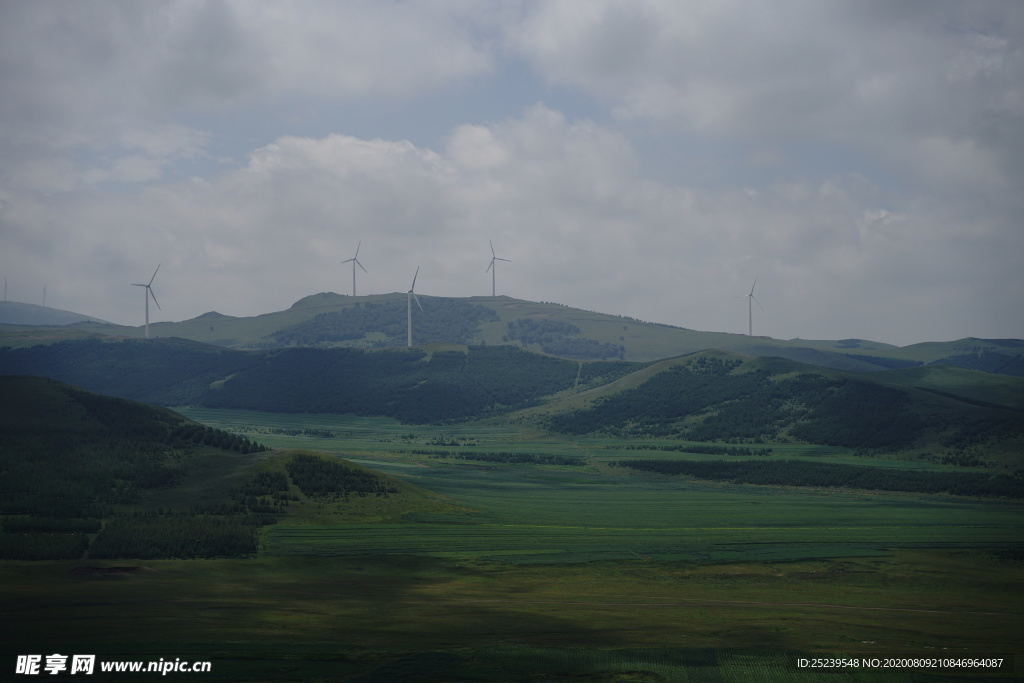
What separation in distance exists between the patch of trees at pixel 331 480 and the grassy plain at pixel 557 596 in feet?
12.9

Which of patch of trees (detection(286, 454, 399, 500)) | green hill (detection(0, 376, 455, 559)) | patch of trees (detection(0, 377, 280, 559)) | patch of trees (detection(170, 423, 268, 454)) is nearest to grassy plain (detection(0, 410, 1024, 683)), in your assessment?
green hill (detection(0, 376, 455, 559))

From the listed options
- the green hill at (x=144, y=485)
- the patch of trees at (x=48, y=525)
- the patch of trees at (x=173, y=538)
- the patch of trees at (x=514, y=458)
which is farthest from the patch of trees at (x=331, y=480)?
the patch of trees at (x=514, y=458)

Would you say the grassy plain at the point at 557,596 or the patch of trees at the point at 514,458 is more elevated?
the patch of trees at the point at 514,458

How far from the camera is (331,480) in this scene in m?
110

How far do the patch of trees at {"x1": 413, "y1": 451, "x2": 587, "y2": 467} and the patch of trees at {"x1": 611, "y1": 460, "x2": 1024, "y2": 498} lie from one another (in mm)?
8805

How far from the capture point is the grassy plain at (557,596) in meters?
54.0

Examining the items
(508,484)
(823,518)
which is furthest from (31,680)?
(508,484)

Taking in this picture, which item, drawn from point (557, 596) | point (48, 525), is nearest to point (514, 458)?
point (48, 525)

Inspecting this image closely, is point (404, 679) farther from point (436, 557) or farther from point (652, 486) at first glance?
point (652, 486)

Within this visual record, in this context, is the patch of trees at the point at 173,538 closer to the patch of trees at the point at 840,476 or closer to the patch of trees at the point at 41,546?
the patch of trees at the point at 41,546

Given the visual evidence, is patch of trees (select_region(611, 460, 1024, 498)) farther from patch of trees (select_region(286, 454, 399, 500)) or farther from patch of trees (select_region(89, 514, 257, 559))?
patch of trees (select_region(89, 514, 257, 559))

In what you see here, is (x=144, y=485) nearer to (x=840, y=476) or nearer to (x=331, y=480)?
(x=331, y=480)

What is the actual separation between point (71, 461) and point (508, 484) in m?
58.9

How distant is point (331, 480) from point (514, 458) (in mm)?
74126
